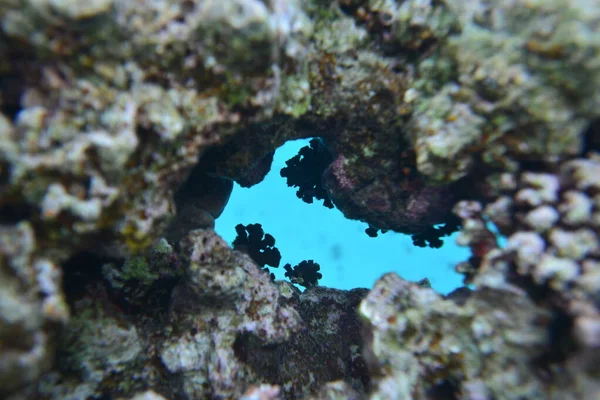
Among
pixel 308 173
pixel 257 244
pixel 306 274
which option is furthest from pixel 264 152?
pixel 306 274

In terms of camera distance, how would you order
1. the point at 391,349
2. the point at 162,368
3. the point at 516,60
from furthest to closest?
the point at 162,368
the point at 391,349
the point at 516,60

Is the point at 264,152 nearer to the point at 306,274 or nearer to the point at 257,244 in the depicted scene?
the point at 257,244

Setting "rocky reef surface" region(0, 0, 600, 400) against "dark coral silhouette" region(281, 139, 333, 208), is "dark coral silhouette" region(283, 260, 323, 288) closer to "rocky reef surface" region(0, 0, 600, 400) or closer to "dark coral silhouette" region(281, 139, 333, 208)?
"dark coral silhouette" region(281, 139, 333, 208)

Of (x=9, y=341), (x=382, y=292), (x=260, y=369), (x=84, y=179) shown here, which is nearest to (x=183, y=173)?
(x=84, y=179)

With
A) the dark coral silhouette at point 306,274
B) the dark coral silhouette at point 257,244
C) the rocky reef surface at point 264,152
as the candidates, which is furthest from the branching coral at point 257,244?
the rocky reef surface at point 264,152

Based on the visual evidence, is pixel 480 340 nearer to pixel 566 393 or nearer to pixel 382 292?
pixel 566 393
